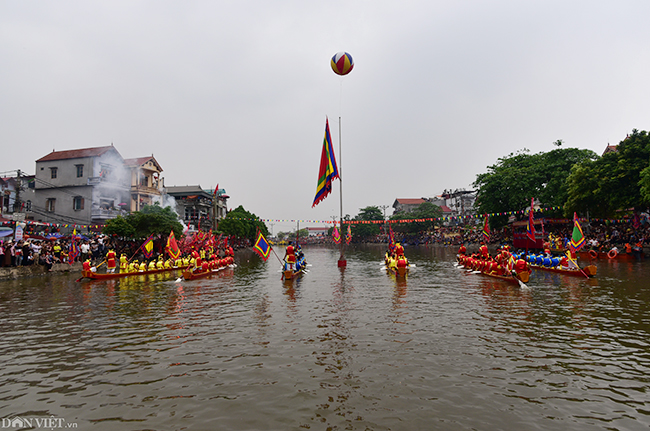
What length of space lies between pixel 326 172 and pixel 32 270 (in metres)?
22.0

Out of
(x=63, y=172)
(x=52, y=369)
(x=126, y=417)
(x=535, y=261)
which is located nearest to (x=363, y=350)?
(x=126, y=417)

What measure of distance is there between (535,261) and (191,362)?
24.0 metres

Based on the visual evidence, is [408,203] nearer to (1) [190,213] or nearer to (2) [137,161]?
(1) [190,213]

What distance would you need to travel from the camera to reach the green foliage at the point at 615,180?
101 feet

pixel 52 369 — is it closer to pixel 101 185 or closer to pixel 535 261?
pixel 535 261

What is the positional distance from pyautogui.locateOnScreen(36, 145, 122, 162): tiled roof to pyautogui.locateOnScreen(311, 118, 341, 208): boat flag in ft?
144

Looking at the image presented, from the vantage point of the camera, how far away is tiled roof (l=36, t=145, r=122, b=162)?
5209 cm

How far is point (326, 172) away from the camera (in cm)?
2323

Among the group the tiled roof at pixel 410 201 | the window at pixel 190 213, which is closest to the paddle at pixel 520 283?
the window at pixel 190 213

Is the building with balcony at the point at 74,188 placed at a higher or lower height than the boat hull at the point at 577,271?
higher

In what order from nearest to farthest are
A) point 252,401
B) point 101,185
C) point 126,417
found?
point 126,417 < point 252,401 < point 101,185

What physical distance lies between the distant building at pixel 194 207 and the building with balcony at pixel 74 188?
2584 centimetres

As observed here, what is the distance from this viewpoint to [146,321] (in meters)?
11.8

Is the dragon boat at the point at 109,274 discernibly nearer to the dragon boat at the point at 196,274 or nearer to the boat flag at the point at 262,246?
the dragon boat at the point at 196,274
